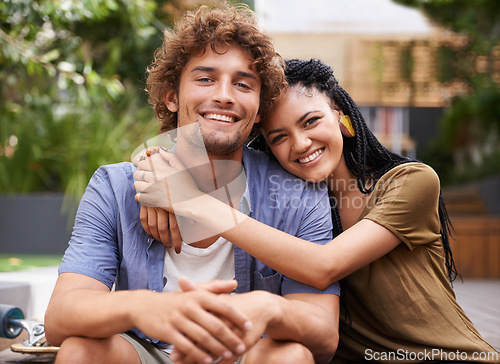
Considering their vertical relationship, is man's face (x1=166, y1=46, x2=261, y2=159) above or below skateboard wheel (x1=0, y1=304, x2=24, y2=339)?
above

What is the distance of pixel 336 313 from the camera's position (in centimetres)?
189

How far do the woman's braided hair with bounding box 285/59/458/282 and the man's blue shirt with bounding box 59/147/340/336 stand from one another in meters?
0.25

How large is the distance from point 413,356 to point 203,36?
148cm

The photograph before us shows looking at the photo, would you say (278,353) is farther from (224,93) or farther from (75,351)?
(224,93)

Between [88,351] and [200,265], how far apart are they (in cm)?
56

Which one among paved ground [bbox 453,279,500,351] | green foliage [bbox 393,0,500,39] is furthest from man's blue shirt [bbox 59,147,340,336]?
green foliage [bbox 393,0,500,39]

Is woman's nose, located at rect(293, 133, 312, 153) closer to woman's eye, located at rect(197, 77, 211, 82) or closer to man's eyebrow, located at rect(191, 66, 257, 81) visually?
man's eyebrow, located at rect(191, 66, 257, 81)

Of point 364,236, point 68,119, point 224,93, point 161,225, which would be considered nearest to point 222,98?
point 224,93

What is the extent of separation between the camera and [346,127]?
2.41 meters

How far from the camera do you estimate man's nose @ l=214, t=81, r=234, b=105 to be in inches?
84.3

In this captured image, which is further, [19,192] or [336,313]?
[19,192]

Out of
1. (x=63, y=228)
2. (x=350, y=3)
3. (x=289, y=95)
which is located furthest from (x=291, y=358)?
(x=350, y=3)

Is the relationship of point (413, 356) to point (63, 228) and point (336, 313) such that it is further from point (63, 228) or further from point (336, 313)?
point (63, 228)

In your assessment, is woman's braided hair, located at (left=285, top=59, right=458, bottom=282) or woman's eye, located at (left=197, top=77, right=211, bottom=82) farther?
woman's braided hair, located at (left=285, top=59, right=458, bottom=282)
